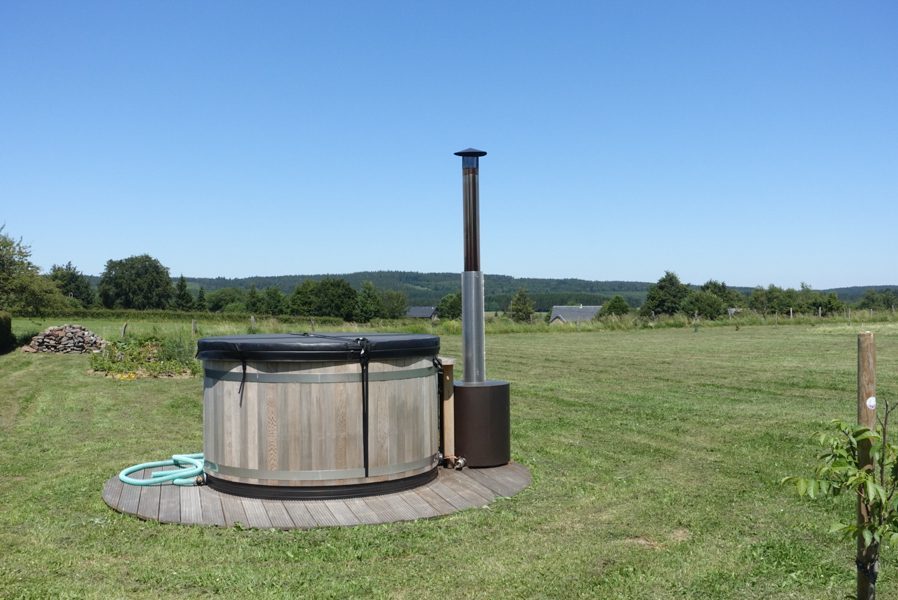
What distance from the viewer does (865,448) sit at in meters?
3.75

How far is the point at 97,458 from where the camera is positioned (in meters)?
8.95

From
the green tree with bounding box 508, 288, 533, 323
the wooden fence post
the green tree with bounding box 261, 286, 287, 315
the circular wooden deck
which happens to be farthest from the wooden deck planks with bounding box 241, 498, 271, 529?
the green tree with bounding box 261, 286, 287, 315

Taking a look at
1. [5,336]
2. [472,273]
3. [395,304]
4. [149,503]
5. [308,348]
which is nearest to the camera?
[308,348]

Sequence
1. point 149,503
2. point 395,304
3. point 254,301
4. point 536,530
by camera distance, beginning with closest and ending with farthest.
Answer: point 536,530 < point 149,503 < point 254,301 < point 395,304

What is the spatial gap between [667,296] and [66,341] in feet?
248

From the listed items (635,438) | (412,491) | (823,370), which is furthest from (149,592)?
(823,370)

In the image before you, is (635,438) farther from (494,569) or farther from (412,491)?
(494,569)

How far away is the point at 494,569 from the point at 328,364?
2.24m

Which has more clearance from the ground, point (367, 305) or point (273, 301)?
point (273, 301)

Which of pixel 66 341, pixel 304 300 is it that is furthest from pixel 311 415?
pixel 304 300

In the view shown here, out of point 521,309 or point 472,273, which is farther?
point 521,309

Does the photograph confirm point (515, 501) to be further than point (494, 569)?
Yes

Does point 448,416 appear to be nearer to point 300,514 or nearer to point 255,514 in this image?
point 300,514

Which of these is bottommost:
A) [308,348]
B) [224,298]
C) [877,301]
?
[308,348]
